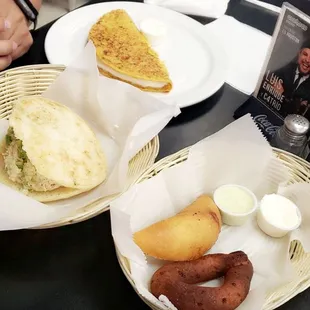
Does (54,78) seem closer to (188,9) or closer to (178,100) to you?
(178,100)

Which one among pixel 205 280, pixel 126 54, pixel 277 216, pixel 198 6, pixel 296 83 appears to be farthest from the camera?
pixel 198 6

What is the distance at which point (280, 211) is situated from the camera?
0.93m

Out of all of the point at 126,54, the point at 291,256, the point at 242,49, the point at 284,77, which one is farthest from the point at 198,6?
the point at 291,256

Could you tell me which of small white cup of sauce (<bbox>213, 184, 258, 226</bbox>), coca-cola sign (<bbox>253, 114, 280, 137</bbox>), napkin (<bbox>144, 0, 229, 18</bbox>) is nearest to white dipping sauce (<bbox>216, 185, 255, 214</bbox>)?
small white cup of sauce (<bbox>213, 184, 258, 226</bbox>)

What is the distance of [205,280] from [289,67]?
1.70 ft

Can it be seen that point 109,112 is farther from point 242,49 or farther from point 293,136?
point 242,49

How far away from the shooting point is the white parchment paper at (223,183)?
30.9 inches

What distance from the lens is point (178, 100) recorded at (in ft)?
3.80

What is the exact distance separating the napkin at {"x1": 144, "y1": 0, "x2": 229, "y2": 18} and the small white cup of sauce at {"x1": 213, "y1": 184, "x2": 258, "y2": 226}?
71 centimetres

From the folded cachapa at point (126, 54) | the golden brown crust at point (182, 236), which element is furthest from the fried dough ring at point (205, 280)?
the folded cachapa at point (126, 54)

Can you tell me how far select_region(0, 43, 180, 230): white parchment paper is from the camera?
3.15ft

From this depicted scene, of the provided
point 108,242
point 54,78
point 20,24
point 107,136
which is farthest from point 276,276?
point 20,24

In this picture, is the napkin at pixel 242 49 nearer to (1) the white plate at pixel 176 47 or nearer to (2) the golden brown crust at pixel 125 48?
(1) the white plate at pixel 176 47

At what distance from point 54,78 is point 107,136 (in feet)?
0.58
